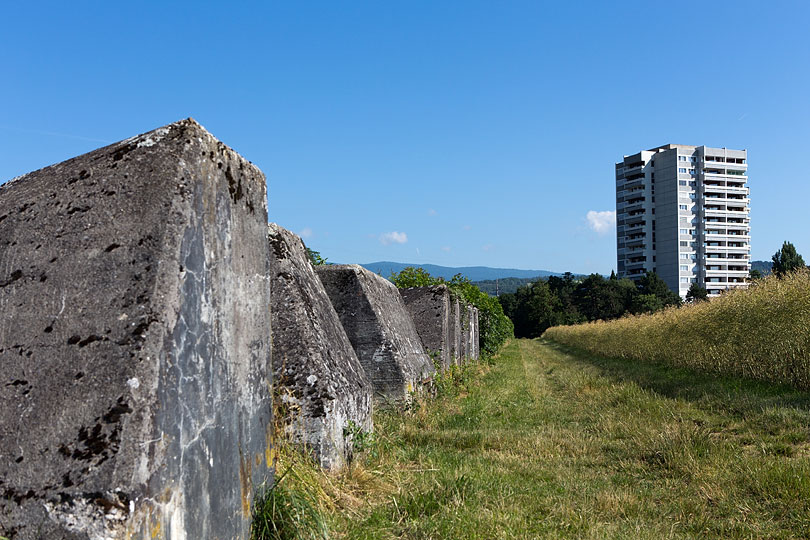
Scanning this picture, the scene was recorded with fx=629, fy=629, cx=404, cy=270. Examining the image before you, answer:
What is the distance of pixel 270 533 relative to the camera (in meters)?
→ 3.21

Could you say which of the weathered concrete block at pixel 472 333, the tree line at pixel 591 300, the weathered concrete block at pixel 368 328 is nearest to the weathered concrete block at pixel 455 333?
the weathered concrete block at pixel 472 333

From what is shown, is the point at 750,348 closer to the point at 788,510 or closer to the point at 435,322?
the point at 435,322

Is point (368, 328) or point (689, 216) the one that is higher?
point (689, 216)

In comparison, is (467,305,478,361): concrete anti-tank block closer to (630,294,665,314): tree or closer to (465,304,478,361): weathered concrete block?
(465,304,478,361): weathered concrete block

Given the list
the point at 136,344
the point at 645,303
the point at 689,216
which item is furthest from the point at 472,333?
the point at 689,216

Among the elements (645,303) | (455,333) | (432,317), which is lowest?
(645,303)

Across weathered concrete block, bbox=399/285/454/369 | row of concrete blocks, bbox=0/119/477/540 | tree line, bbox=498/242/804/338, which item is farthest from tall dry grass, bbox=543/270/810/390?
tree line, bbox=498/242/804/338

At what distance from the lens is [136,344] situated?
8.00 ft

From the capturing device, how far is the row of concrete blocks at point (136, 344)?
7.60ft

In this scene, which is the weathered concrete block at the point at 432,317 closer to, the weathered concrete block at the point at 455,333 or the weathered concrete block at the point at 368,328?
the weathered concrete block at the point at 455,333

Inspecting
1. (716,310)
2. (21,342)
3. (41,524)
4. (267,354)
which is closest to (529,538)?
(267,354)

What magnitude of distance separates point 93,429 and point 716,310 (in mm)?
16429

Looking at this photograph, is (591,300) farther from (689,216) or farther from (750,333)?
(750,333)

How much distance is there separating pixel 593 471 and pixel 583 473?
6.9 inches
